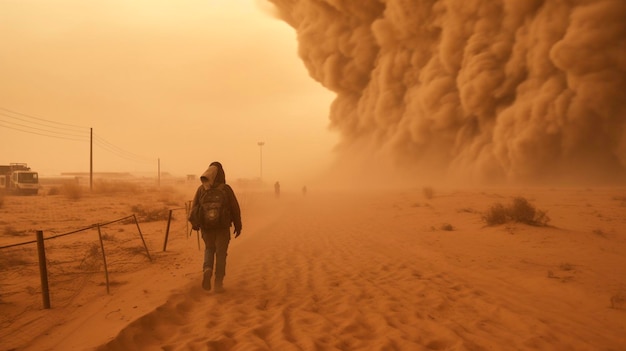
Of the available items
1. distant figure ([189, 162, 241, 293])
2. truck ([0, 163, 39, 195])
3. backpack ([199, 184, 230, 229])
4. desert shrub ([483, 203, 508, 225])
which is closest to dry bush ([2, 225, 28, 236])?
distant figure ([189, 162, 241, 293])

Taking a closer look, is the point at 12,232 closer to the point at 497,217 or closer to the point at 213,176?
the point at 213,176

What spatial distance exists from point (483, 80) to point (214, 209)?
1049 inches

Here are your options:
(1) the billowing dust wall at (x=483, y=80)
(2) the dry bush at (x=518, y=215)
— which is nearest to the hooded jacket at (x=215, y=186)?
(2) the dry bush at (x=518, y=215)

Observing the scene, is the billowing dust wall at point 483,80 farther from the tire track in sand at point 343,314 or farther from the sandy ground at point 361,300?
the tire track in sand at point 343,314

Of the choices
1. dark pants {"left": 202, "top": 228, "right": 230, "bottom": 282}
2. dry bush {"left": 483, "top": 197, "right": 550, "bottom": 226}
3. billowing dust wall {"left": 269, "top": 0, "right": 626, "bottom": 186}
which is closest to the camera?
dark pants {"left": 202, "top": 228, "right": 230, "bottom": 282}

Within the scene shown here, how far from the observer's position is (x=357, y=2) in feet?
127

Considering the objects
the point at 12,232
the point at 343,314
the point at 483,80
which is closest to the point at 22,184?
the point at 12,232

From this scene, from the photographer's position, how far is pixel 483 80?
2706 centimetres

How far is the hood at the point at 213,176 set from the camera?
4.73 m

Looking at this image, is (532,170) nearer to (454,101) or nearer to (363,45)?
(454,101)

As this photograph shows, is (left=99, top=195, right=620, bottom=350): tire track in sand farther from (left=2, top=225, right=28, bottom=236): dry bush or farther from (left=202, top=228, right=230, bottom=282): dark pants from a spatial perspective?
(left=2, top=225, right=28, bottom=236): dry bush

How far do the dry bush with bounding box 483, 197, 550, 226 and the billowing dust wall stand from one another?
16.2 m

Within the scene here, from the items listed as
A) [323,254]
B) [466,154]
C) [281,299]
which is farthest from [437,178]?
[281,299]

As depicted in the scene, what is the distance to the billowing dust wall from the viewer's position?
22203 mm
